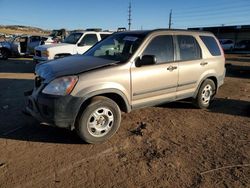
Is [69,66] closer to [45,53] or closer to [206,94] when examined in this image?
[206,94]

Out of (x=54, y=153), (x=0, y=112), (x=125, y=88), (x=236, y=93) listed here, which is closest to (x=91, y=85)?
(x=125, y=88)

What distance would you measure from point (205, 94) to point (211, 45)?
118 cm

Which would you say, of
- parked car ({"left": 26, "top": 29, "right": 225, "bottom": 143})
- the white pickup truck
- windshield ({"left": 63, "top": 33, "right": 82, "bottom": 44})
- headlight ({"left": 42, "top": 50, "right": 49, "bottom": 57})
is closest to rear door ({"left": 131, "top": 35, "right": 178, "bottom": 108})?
parked car ({"left": 26, "top": 29, "right": 225, "bottom": 143})

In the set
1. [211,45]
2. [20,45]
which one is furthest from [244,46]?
[211,45]

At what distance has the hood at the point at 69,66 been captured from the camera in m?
4.65

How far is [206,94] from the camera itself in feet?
22.8

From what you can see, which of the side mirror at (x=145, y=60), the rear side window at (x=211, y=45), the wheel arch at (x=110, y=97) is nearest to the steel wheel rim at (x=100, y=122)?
the wheel arch at (x=110, y=97)

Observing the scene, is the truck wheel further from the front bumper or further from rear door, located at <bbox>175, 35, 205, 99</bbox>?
the front bumper

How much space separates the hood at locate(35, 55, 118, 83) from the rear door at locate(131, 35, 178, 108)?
59 cm

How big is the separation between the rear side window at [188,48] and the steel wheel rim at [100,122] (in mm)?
2133

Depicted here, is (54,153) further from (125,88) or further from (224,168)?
(224,168)

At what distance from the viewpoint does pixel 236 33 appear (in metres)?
51.3

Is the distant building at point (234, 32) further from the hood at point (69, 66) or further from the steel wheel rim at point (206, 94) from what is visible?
the hood at point (69, 66)

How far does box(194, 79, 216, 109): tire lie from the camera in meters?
6.74
